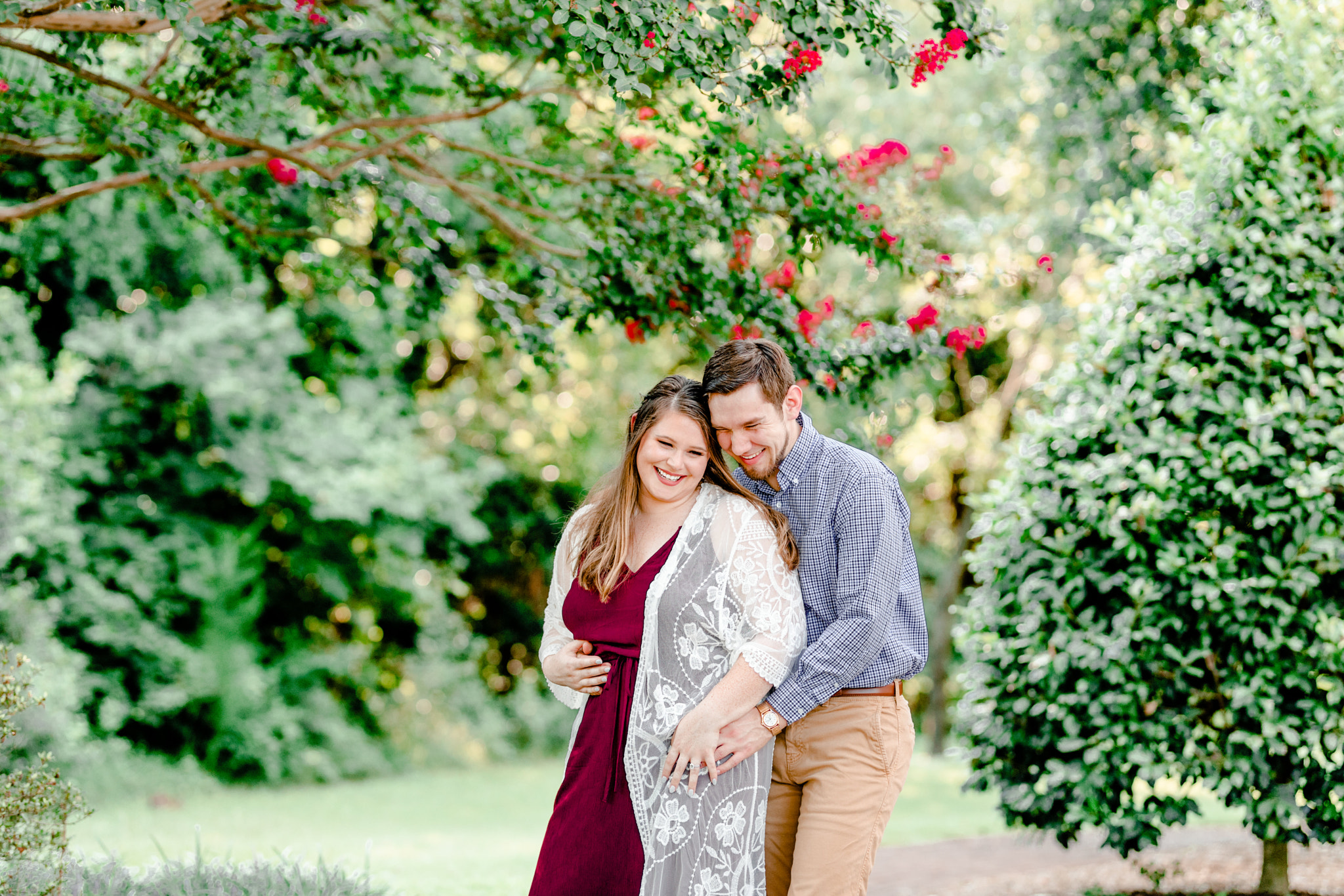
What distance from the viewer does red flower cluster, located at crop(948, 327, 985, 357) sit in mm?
A: 4895

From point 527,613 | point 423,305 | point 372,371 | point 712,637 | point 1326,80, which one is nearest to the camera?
point 712,637

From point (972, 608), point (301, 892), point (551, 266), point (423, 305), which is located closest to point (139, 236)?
point (423, 305)

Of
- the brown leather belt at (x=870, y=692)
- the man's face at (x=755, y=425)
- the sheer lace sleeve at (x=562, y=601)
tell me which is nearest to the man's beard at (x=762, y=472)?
the man's face at (x=755, y=425)

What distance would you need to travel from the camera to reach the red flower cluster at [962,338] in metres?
4.89

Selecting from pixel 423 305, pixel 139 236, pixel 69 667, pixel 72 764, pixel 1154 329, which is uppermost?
pixel 139 236

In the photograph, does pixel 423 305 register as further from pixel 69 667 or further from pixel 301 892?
pixel 69 667

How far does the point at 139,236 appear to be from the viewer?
931 centimetres

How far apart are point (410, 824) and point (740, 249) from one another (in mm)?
6498

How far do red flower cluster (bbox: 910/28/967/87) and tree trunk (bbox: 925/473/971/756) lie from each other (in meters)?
9.77

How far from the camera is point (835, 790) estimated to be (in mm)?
3012

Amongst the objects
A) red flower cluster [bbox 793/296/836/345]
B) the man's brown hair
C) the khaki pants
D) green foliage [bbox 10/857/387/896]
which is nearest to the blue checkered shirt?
the khaki pants

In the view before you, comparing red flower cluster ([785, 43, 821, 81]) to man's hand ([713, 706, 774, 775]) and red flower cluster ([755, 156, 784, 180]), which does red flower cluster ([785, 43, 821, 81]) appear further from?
man's hand ([713, 706, 774, 775])

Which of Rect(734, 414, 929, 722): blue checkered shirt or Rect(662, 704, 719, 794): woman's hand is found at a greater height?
Rect(734, 414, 929, 722): blue checkered shirt

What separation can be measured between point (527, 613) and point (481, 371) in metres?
3.26
